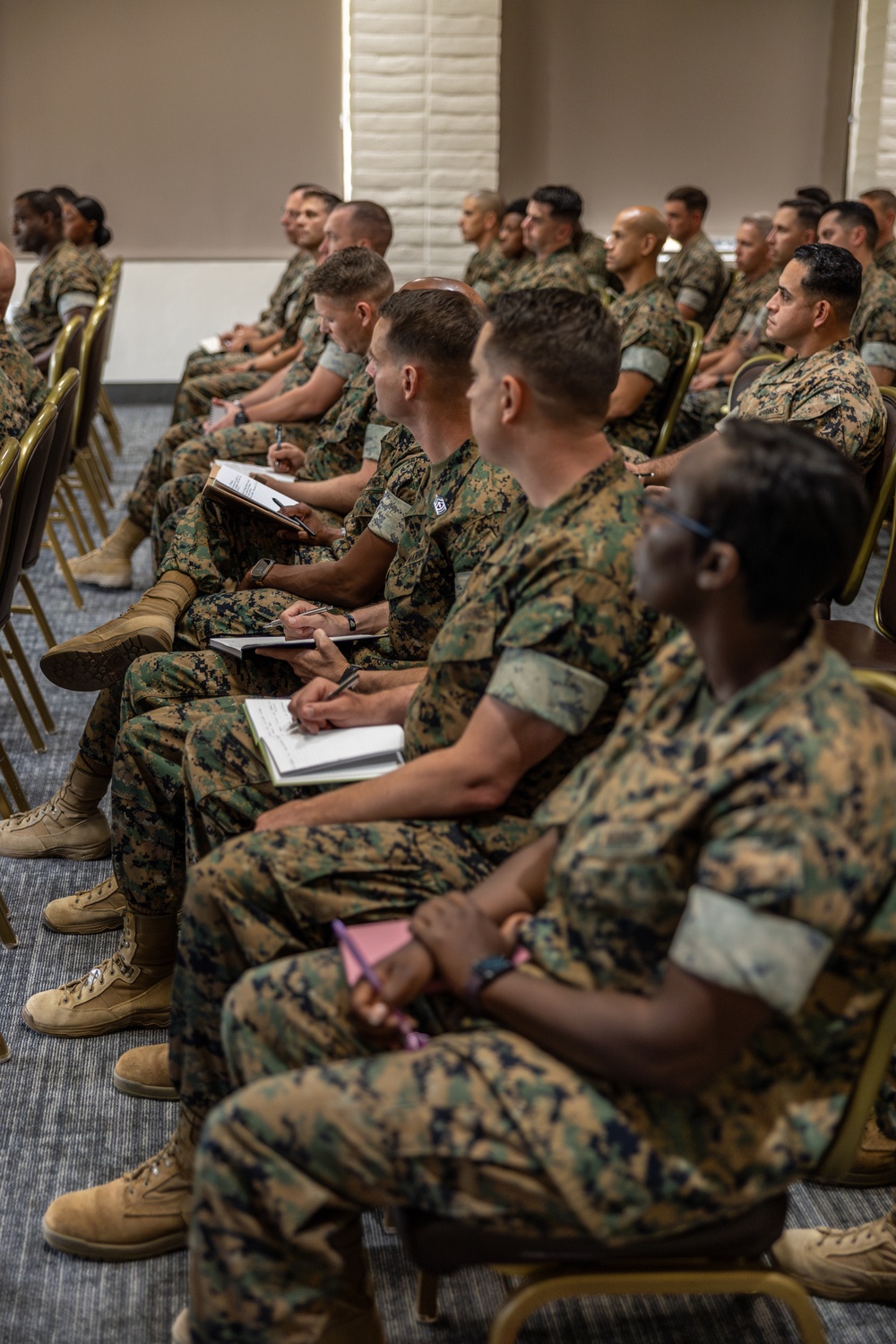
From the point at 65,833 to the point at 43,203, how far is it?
4.77m

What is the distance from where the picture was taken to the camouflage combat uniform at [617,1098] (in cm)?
111

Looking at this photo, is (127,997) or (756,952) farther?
(127,997)

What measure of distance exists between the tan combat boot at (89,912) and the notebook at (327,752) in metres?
0.66

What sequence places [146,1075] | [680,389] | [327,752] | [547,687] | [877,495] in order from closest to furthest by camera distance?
[547,687], [327,752], [146,1075], [877,495], [680,389]

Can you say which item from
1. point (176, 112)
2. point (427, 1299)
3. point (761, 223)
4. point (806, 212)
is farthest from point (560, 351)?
point (176, 112)

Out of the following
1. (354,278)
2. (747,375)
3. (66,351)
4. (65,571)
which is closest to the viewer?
(354,278)

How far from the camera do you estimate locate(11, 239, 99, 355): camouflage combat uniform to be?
5.93 metres

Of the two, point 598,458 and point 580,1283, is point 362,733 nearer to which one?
point 598,458

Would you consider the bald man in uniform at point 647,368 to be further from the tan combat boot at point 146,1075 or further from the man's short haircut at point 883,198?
the tan combat boot at point 146,1075

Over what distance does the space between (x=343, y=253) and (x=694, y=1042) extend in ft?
8.75

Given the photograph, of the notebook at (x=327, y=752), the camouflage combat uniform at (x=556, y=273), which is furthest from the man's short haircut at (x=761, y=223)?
the notebook at (x=327, y=752)

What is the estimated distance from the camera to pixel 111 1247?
165cm

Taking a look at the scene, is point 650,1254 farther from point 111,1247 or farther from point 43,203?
point 43,203

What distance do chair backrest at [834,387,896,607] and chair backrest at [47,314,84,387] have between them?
246cm
